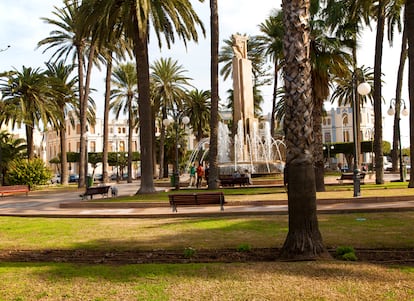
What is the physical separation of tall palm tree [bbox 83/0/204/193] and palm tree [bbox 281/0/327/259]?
14.6 m

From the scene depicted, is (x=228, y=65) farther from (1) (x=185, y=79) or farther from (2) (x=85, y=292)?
(2) (x=85, y=292)

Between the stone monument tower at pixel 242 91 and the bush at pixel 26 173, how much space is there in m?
15.0

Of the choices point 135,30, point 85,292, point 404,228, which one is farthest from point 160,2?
point 85,292

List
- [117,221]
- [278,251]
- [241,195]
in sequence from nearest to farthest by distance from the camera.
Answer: [278,251]
[117,221]
[241,195]

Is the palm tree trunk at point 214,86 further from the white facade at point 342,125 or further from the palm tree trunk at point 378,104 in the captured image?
the white facade at point 342,125

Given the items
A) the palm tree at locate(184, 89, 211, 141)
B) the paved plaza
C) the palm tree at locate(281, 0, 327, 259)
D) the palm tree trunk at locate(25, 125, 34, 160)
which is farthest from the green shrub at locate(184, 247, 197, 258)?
the palm tree at locate(184, 89, 211, 141)

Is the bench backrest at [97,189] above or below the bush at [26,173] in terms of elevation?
below

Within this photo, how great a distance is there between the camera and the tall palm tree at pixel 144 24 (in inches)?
886

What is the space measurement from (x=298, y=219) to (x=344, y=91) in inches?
2098

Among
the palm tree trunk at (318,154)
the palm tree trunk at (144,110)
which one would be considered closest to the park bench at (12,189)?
the palm tree trunk at (144,110)

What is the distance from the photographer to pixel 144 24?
21.9m

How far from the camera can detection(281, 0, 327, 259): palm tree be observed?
316 inches

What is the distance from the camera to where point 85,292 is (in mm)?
6176

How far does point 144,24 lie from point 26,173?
61.1ft
